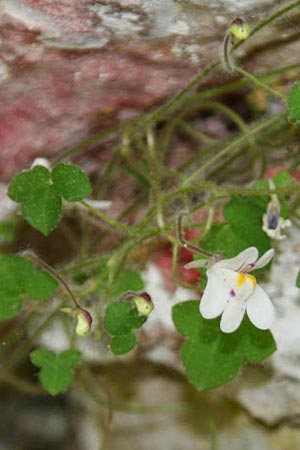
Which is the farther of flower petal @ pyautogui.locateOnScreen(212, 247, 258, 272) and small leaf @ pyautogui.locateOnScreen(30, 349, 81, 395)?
small leaf @ pyautogui.locateOnScreen(30, 349, 81, 395)

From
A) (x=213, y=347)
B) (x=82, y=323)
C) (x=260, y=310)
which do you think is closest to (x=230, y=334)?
(x=213, y=347)

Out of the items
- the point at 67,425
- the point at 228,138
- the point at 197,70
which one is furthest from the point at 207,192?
the point at 67,425

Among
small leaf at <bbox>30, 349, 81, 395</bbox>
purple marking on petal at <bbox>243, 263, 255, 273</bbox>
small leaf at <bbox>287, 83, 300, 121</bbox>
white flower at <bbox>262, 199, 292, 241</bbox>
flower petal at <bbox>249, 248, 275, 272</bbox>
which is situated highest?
small leaf at <bbox>287, 83, 300, 121</bbox>

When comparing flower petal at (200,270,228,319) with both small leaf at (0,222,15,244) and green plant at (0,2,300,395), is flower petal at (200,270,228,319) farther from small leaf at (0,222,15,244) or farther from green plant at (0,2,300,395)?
small leaf at (0,222,15,244)

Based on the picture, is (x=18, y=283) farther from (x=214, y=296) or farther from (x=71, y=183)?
(x=214, y=296)

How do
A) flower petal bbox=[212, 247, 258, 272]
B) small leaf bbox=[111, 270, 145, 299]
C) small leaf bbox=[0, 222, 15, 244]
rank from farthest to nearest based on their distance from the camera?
1. small leaf bbox=[0, 222, 15, 244]
2. small leaf bbox=[111, 270, 145, 299]
3. flower petal bbox=[212, 247, 258, 272]

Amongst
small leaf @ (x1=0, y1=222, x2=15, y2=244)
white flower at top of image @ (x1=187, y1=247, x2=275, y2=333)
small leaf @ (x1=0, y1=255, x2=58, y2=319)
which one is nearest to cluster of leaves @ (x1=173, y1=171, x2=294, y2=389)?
white flower at top of image @ (x1=187, y1=247, x2=275, y2=333)

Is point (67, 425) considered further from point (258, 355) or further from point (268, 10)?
point (268, 10)
